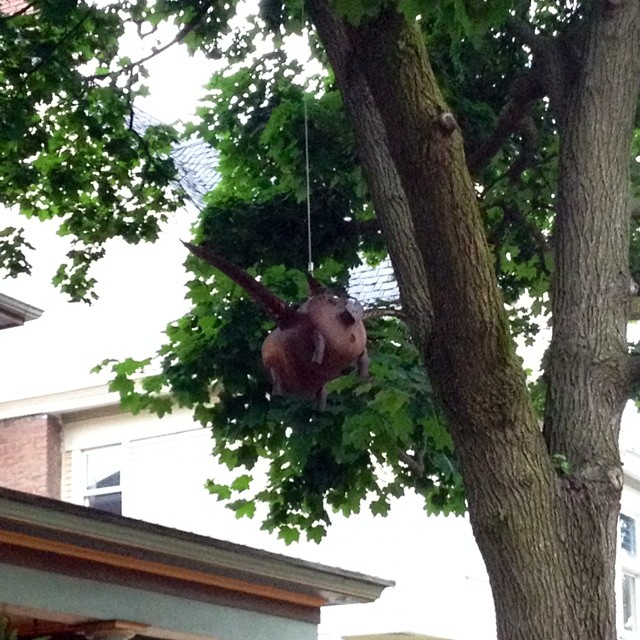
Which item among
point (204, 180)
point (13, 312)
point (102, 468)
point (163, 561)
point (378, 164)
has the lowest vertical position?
point (163, 561)

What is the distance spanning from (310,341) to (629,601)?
1555cm

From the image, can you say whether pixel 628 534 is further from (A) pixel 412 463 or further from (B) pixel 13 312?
(B) pixel 13 312

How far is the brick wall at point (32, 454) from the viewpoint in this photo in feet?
58.0

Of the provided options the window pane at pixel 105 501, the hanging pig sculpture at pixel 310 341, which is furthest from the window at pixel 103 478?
the hanging pig sculpture at pixel 310 341

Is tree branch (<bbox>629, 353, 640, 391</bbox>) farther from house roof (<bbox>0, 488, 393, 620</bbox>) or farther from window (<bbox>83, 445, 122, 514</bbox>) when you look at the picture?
window (<bbox>83, 445, 122, 514</bbox>)

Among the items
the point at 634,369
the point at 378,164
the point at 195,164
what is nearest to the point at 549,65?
the point at 378,164

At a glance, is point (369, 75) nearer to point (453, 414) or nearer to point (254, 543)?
point (453, 414)

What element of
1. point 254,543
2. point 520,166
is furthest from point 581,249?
point 254,543

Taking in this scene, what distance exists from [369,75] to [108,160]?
5182mm

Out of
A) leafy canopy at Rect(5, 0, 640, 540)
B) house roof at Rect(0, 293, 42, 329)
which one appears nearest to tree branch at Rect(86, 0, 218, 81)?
leafy canopy at Rect(5, 0, 640, 540)

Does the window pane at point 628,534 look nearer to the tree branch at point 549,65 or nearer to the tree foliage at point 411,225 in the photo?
the tree foliage at point 411,225

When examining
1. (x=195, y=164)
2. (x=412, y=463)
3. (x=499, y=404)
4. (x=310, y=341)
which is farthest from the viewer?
(x=195, y=164)

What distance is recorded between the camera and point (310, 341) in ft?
17.6

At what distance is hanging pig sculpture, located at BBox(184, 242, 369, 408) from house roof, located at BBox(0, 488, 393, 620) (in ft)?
5.85
